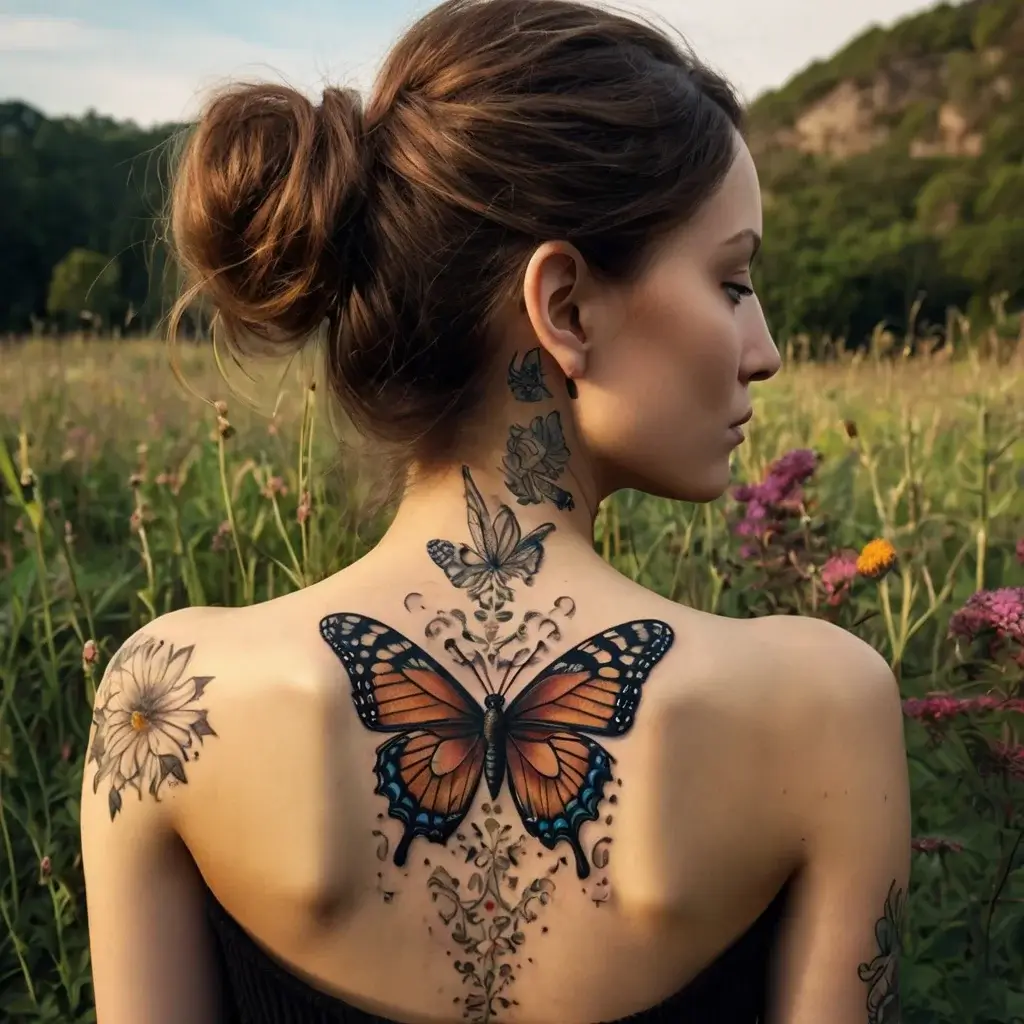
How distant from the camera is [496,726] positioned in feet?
4.12

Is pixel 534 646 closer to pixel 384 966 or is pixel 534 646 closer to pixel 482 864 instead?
pixel 482 864

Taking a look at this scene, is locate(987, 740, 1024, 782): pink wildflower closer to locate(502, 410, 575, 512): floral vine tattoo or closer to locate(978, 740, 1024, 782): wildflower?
locate(978, 740, 1024, 782): wildflower

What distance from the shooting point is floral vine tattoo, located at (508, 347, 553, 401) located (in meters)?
1.41

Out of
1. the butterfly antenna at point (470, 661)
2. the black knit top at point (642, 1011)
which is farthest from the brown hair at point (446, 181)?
the black knit top at point (642, 1011)

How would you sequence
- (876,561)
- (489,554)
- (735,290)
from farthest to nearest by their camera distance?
(876,561) → (735,290) → (489,554)

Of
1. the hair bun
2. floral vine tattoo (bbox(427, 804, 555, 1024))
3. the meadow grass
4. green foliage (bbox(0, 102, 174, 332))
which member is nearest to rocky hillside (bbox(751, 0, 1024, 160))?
green foliage (bbox(0, 102, 174, 332))

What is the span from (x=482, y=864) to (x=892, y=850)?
46cm

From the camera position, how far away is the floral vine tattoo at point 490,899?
1.23 metres

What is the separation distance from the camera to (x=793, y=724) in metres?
1.22

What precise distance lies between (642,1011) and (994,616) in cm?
94

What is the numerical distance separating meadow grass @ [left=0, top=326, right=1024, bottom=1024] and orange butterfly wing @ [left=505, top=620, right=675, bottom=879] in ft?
2.25

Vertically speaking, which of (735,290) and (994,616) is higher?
(735,290)

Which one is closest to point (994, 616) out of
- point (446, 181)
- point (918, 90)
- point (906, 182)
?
point (446, 181)

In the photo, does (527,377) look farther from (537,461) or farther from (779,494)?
(779,494)
